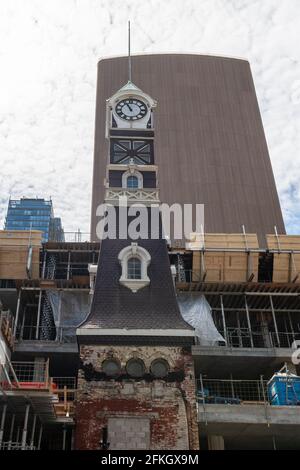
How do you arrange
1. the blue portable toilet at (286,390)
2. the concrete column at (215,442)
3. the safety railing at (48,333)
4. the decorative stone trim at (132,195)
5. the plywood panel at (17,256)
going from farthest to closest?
the plywood panel at (17,256), the safety railing at (48,333), the decorative stone trim at (132,195), the concrete column at (215,442), the blue portable toilet at (286,390)

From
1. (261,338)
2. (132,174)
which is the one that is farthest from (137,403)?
(261,338)

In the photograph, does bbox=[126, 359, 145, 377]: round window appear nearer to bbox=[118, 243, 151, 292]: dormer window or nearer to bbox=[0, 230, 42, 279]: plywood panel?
bbox=[118, 243, 151, 292]: dormer window

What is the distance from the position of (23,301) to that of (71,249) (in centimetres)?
493

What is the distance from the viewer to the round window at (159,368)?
23.2 meters

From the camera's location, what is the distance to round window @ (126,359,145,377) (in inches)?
910

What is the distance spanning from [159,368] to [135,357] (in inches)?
44.6

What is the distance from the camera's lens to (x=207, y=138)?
7106cm

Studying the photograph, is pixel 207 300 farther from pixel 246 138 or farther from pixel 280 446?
pixel 246 138

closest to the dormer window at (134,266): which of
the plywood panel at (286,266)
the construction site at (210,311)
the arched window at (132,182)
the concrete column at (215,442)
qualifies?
the construction site at (210,311)

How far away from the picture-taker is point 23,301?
36.3 metres

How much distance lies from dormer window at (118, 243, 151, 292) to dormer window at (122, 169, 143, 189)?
415 cm

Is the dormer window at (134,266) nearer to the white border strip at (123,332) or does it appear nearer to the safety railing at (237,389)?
the white border strip at (123,332)

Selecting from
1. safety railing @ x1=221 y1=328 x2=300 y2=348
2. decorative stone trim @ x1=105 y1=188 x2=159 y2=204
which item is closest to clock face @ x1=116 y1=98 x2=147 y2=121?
decorative stone trim @ x1=105 y1=188 x2=159 y2=204

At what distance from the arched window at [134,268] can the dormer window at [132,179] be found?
483 cm
